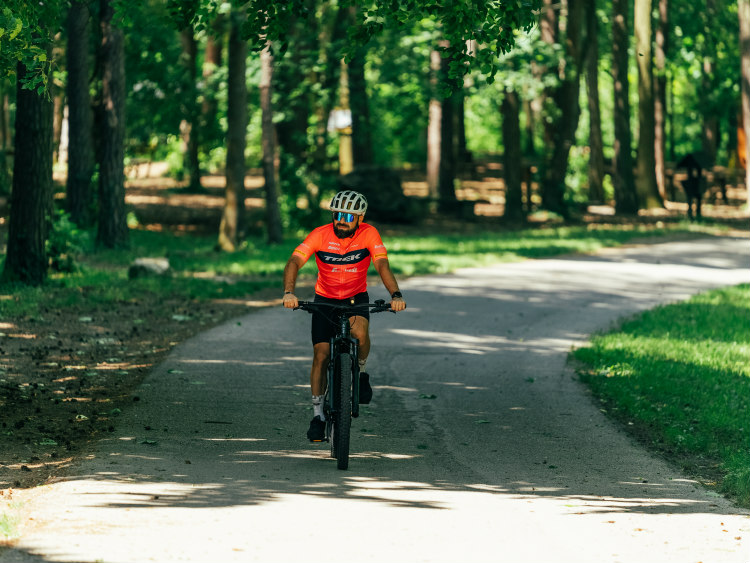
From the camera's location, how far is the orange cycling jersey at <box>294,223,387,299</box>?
7918 millimetres

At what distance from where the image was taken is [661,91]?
140 ft

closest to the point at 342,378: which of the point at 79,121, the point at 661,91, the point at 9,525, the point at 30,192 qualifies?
the point at 9,525

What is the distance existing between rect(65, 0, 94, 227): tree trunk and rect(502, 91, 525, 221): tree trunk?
1221 cm

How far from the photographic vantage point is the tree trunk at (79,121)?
23625 mm

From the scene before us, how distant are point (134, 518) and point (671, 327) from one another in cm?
1040

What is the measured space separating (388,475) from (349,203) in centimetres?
192

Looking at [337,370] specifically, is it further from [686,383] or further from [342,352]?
[686,383]

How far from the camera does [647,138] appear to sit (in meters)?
35.7

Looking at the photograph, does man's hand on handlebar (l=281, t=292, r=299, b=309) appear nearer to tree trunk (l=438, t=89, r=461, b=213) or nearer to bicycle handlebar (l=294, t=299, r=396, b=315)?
bicycle handlebar (l=294, t=299, r=396, b=315)

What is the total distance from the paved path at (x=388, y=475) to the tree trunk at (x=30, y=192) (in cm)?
372

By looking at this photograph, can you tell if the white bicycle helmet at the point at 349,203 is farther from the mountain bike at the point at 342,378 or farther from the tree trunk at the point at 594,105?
the tree trunk at the point at 594,105

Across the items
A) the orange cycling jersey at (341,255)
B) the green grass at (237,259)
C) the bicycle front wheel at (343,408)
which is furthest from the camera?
the green grass at (237,259)

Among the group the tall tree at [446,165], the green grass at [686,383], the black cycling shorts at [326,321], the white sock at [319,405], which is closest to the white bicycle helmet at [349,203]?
the black cycling shorts at [326,321]

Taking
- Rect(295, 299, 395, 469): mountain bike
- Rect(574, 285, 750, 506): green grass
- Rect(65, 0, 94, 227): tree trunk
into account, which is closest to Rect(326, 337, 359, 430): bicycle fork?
Rect(295, 299, 395, 469): mountain bike
